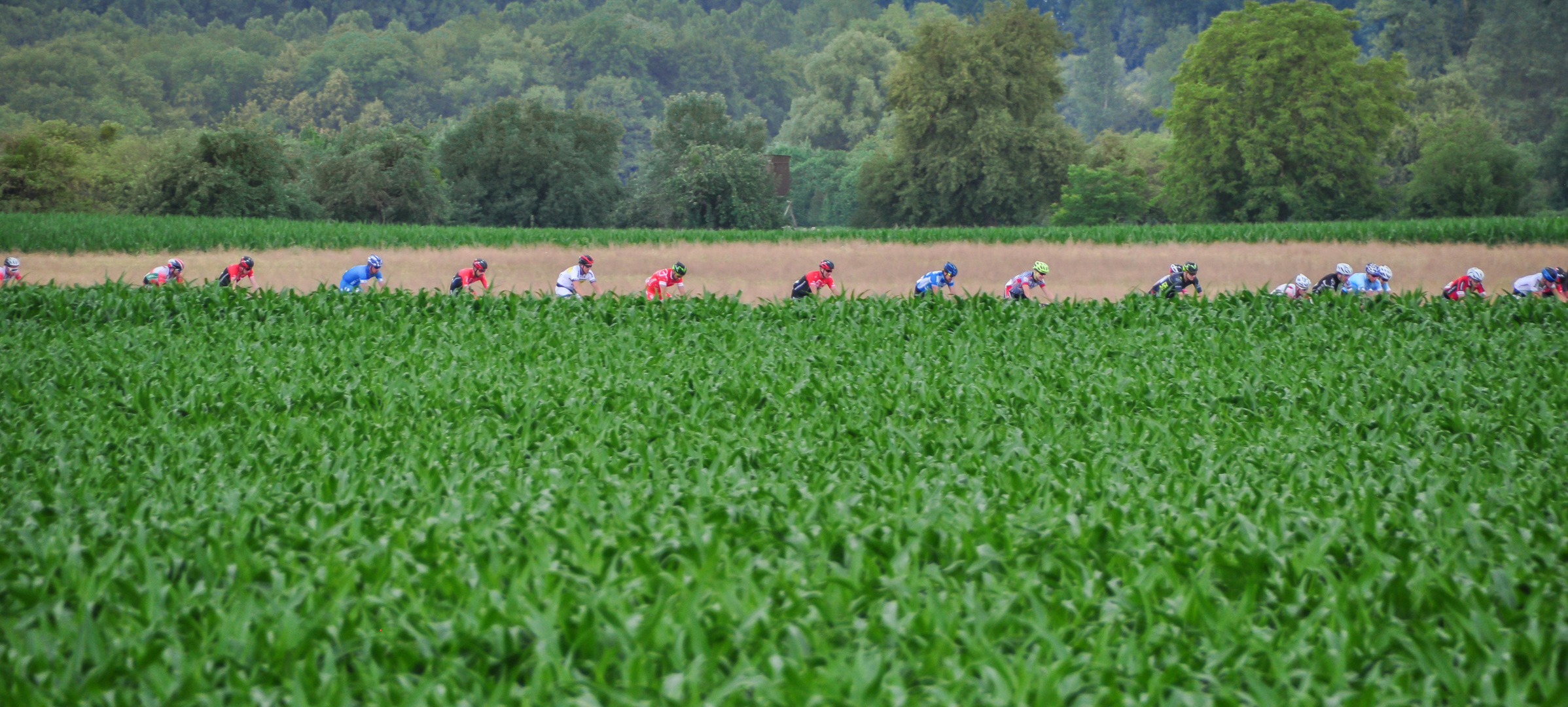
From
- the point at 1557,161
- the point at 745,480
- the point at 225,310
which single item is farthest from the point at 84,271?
the point at 1557,161

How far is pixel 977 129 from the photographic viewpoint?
61375 millimetres

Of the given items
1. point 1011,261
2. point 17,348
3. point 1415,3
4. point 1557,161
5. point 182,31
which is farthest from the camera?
point 182,31

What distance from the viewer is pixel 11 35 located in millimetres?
144875

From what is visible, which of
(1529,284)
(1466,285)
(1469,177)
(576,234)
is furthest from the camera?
(1469,177)

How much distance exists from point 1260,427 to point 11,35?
179328mm

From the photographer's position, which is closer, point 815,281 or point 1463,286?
point 1463,286

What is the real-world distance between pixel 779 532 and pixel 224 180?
5515 cm

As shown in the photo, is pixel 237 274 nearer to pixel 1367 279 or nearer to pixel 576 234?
pixel 1367 279

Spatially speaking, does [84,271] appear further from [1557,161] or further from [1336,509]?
[1557,161]

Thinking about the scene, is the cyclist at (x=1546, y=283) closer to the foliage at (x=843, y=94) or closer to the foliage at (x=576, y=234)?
the foliage at (x=576, y=234)

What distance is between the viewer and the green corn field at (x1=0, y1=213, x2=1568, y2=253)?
117ft

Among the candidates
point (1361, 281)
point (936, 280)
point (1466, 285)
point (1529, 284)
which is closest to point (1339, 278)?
point (1361, 281)

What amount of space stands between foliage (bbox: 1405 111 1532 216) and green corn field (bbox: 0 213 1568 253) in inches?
571

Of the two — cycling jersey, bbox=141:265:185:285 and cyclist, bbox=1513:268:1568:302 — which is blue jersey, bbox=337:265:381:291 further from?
cyclist, bbox=1513:268:1568:302
